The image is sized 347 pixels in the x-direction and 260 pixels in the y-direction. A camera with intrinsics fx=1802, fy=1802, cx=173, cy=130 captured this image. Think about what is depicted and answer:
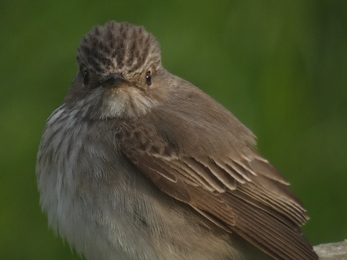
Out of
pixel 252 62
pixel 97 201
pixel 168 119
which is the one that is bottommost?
pixel 97 201

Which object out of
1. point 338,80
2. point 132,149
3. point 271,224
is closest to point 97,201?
point 132,149

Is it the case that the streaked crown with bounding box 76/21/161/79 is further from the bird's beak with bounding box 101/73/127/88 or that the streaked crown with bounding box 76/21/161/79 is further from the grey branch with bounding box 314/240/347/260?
the grey branch with bounding box 314/240/347/260

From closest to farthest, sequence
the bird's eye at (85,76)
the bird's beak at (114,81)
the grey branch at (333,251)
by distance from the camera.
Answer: the bird's beak at (114,81)
the grey branch at (333,251)
the bird's eye at (85,76)

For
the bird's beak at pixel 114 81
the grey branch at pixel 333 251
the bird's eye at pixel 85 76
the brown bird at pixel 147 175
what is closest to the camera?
the brown bird at pixel 147 175

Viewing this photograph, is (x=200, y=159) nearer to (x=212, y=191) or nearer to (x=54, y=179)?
(x=212, y=191)

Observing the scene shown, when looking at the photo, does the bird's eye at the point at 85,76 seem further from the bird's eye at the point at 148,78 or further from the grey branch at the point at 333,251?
the grey branch at the point at 333,251

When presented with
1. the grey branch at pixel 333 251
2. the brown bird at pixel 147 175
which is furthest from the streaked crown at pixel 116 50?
the grey branch at pixel 333 251

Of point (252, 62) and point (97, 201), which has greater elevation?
point (252, 62)

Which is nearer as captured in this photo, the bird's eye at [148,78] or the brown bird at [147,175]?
the brown bird at [147,175]

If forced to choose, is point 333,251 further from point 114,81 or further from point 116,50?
point 116,50
